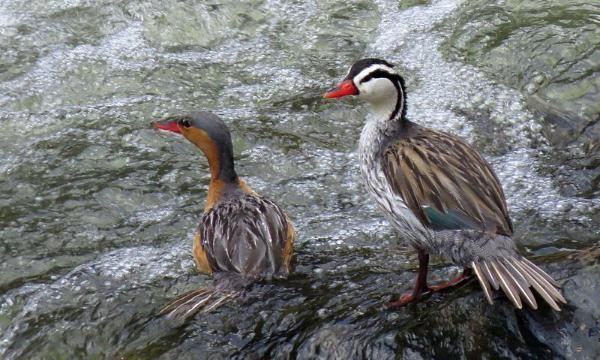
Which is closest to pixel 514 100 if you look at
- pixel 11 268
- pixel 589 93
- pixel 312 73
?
pixel 589 93

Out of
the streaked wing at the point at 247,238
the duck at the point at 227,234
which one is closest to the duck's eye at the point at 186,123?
the duck at the point at 227,234

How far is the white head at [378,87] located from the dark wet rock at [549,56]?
2151 millimetres

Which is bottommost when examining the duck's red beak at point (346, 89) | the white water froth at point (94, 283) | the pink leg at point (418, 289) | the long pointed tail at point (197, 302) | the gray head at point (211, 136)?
the white water froth at point (94, 283)

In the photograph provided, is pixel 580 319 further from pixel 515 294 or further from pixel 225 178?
pixel 225 178

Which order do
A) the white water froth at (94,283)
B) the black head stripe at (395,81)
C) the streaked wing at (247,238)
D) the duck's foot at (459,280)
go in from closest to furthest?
the duck's foot at (459,280), the black head stripe at (395,81), the streaked wing at (247,238), the white water froth at (94,283)

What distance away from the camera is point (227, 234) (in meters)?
5.96

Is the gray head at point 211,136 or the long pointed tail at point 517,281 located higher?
the gray head at point 211,136

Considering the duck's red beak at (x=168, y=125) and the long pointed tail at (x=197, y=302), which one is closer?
the long pointed tail at (x=197, y=302)

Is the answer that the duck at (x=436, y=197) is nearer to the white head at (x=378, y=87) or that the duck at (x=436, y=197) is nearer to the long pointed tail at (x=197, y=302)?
the white head at (x=378, y=87)

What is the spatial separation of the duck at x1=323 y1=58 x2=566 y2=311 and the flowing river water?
0.68ft

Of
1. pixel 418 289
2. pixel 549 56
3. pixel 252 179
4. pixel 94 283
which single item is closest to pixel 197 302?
pixel 94 283

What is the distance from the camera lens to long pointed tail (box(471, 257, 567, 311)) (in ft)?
14.6

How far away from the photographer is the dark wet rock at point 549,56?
7.84 m

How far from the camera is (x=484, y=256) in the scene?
471 cm
